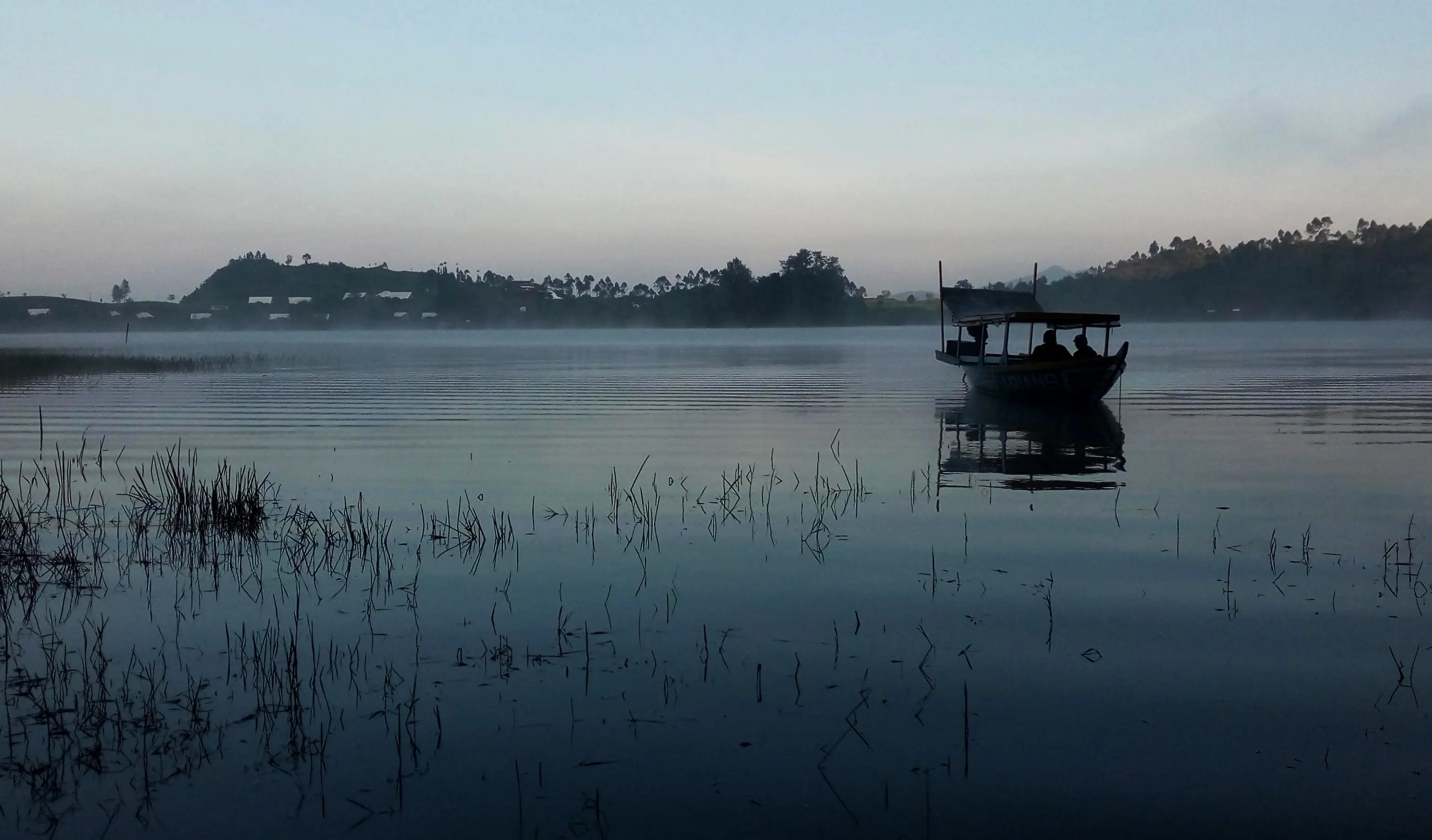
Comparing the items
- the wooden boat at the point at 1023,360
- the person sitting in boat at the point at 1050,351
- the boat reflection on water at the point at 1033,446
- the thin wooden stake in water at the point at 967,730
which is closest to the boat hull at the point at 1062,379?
the wooden boat at the point at 1023,360

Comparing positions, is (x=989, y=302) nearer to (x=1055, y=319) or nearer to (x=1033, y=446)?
(x=1055, y=319)

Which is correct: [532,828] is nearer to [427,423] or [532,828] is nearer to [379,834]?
[379,834]

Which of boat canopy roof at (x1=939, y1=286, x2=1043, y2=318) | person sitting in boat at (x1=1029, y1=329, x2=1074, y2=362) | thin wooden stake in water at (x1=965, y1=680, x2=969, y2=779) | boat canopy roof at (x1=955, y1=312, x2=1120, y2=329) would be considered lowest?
thin wooden stake in water at (x1=965, y1=680, x2=969, y2=779)

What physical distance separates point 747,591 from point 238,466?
40.0 feet

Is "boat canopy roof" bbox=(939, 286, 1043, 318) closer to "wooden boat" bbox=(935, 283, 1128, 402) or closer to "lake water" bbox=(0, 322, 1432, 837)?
"wooden boat" bbox=(935, 283, 1128, 402)

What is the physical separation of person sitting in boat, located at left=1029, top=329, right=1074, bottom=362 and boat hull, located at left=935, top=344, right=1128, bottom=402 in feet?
2.02

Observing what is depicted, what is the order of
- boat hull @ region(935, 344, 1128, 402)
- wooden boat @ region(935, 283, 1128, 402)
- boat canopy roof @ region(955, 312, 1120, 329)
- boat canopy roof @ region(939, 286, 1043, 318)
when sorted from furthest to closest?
boat canopy roof @ region(939, 286, 1043, 318) → boat canopy roof @ region(955, 312, 1120, 329) → wooden boat @ region(935, 283, 1128, 402) → boat hull @ region(935, 344, 1128, 402)

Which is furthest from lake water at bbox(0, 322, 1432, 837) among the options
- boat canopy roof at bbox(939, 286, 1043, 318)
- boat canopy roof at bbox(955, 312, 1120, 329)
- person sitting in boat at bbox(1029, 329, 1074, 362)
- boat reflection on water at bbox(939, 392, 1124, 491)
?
boat canopy roof at bbox(939, 286, 1043, 318)

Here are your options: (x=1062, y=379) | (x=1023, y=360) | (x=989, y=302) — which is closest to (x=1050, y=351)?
(x=1062, y=379)

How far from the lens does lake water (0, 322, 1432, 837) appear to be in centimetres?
582

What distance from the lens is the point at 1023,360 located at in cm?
3516

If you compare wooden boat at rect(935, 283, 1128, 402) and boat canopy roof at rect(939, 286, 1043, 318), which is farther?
boat canopy roof at rect(939, 286, 1043, 318)

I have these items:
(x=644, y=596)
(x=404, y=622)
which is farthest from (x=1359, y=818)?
(x=404, y=622)

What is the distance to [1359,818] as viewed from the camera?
5562 mm
